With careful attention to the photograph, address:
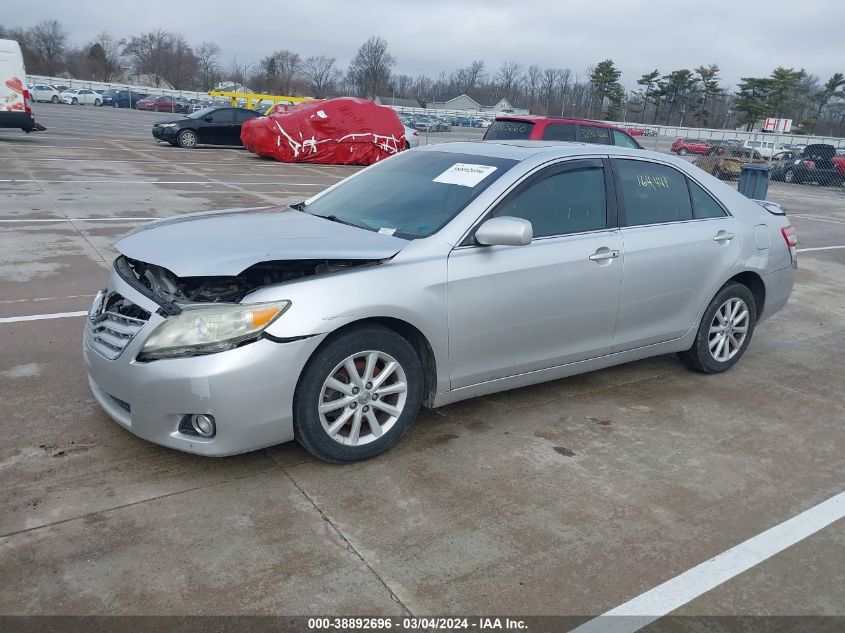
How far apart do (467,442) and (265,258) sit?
A: 1.59m

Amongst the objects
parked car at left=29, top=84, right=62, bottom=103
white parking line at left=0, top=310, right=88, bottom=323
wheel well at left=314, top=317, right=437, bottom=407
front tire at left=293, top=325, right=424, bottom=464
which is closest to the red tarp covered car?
white parking line at left=0, top=310, right=88, bottom=323

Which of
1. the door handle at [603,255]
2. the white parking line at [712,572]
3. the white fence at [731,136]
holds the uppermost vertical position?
the white fence at [731,136]

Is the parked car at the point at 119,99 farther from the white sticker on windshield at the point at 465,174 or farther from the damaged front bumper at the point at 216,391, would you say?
the damaged front bumper at the point at 216,391

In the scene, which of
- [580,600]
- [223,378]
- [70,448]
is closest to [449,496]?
[580,600]

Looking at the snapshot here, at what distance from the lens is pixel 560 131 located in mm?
12812

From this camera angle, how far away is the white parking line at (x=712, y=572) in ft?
8.89

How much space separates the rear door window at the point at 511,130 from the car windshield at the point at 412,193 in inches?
323

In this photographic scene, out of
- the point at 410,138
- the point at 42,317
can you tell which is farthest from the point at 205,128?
the point at 42,317

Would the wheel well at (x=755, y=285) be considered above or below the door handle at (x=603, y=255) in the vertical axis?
below

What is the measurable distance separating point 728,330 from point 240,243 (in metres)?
3.73

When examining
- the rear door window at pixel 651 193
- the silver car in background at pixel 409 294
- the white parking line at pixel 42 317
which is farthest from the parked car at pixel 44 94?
the rear door window at pixel 651 193

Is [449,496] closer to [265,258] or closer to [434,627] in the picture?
[434,627]

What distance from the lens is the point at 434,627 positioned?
2619mm

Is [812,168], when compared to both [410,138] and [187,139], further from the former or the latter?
[187,139]
